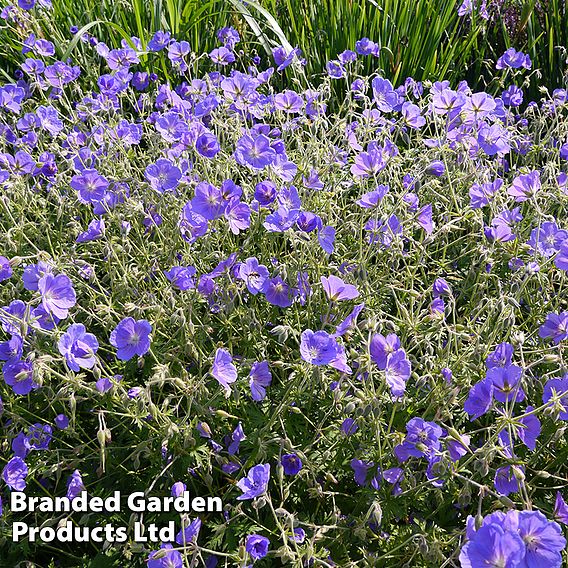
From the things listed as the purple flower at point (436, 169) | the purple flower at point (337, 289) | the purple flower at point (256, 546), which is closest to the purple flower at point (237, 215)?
the purple flower at point (337, 289)

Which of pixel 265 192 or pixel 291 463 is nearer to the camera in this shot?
pixel 291 463

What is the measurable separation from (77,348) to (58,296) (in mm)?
168

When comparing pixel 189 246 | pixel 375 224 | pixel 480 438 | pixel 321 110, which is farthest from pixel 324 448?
pixel 321 110

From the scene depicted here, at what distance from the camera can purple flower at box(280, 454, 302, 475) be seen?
1931mm

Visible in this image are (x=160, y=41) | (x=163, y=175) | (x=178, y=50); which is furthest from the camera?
(x=160, y=41)

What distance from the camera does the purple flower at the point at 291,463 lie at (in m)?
1.93

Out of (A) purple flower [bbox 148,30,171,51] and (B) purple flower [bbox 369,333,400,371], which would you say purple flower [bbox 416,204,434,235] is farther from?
(A) purple flower [bbox 148,30,171,51]

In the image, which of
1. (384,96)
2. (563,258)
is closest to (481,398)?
(563,258)

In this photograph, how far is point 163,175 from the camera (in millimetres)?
2453

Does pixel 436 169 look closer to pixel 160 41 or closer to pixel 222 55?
pixel 222 55

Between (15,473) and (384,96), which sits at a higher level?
(384,96)

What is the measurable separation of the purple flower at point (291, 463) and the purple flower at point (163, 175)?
1000mm

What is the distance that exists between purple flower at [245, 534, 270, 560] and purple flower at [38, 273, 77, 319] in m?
0.76

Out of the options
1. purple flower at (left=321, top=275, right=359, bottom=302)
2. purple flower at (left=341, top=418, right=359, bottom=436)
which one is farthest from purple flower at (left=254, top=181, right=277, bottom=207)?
purple flower at (left=341, top=418, right=359, bottom=436)
